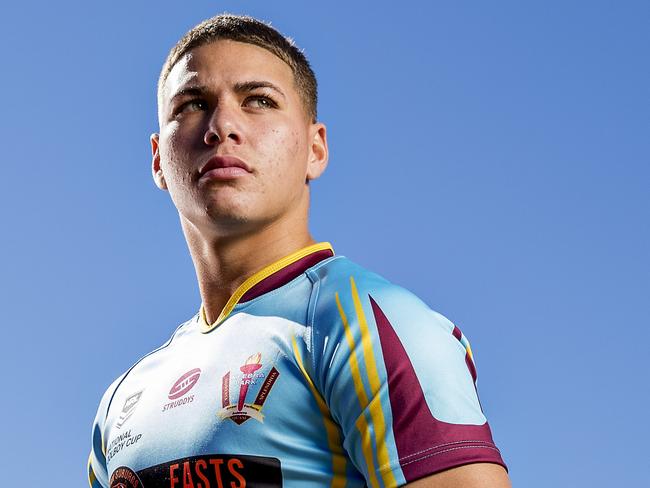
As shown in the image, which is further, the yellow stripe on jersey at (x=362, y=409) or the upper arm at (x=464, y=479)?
the yellow stripe on jersey at (x=362, y=409)

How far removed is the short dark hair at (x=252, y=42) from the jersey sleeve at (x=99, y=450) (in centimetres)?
149

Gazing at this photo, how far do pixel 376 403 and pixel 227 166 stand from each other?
1.29m

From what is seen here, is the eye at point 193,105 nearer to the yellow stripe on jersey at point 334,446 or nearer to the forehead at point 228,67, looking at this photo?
the forehead at point 228,67

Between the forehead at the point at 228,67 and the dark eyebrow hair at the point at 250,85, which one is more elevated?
the forehead at the point at 228,67

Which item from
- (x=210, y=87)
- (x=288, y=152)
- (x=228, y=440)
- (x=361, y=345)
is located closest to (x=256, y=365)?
(x=228, y=440)

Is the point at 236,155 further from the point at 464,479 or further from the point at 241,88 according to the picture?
the point at 464,479

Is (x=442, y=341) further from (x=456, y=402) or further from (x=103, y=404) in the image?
(x=103, y=404)

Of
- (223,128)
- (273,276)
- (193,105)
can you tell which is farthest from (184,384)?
(193,105)

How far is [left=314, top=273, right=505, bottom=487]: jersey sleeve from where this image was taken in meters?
A: 2.73

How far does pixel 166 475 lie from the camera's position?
10.9ft

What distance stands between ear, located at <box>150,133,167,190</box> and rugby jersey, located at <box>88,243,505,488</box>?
33.4 inches

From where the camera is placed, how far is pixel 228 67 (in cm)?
382

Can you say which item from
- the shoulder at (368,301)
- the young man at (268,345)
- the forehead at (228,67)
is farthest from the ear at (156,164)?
the shoulder at (368,301)

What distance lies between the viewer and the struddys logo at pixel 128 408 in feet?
12.6
